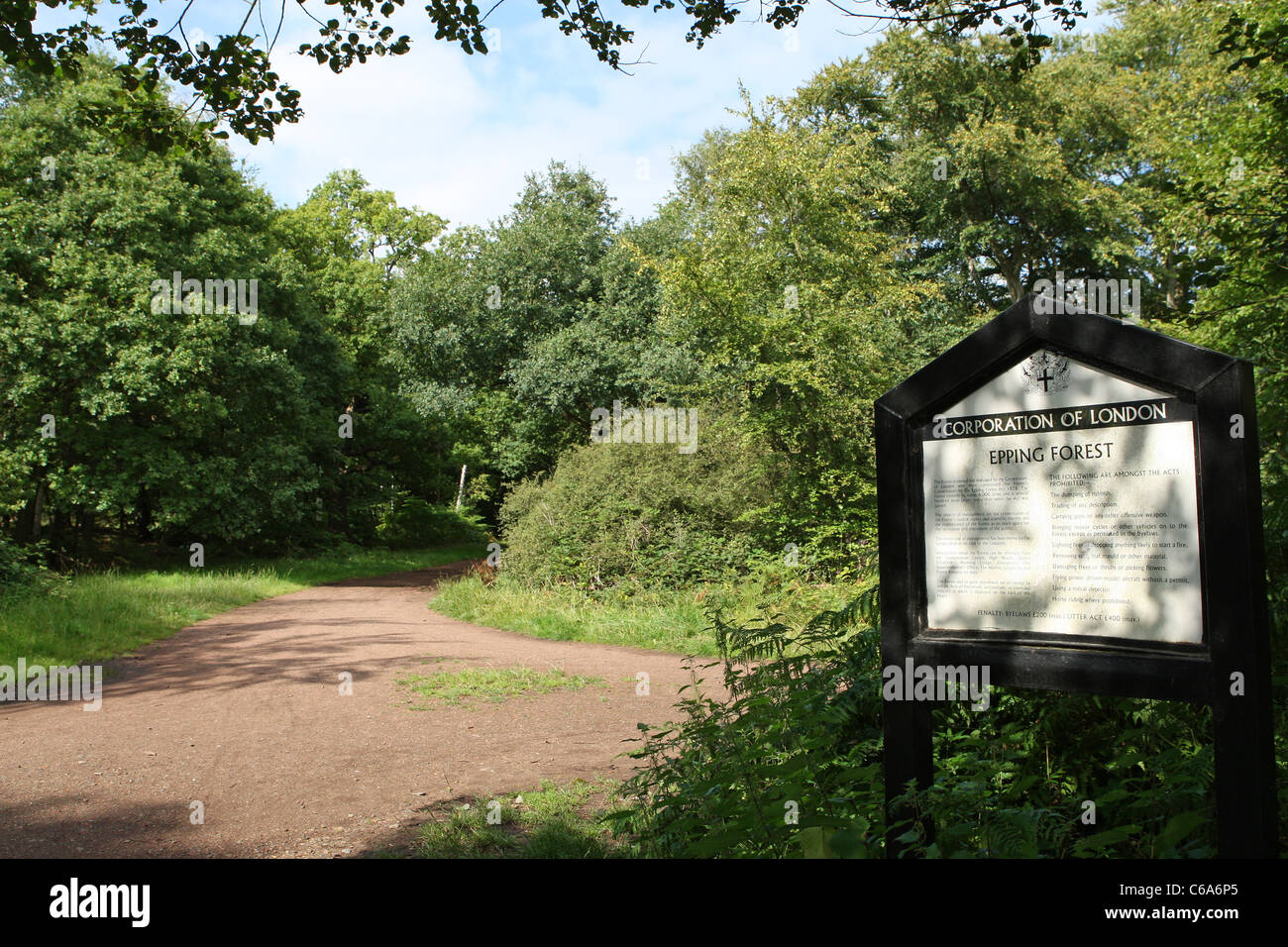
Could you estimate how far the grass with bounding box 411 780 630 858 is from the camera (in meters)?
4.78

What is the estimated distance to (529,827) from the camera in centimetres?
531

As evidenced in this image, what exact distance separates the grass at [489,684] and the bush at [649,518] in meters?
6.81

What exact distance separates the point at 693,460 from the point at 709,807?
49.3 feet

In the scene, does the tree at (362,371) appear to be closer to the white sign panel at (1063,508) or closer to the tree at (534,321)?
the tree at (534,321)

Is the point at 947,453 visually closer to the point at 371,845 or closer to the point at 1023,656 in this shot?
the point at 1023,656

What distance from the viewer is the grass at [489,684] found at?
9672 mm

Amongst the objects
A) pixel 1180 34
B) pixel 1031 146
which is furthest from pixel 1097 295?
pixel 1180 34

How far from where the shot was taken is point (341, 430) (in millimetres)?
32656
